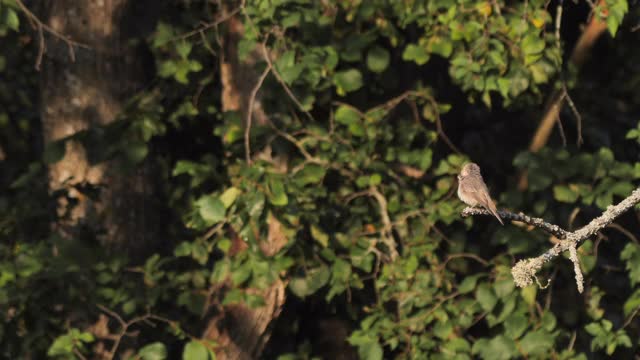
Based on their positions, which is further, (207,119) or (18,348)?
(207,119)

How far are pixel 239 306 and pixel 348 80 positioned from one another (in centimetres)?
128

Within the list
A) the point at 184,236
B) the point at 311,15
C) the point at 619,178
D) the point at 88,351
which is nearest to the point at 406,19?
the point at 311,15

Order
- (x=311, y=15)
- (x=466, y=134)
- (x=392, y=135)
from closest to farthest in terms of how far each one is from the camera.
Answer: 1. (x=311, y=15)
2. (x=392, y=135)
3. (x=466, y=134)

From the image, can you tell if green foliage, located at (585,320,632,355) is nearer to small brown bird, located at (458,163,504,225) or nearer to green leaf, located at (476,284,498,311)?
green leaf, located at (476,284,498,311)

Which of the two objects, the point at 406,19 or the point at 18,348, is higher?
the point at 406,19

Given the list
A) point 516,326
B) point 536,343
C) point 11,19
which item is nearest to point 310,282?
point 516,326

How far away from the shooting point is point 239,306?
5.71 m

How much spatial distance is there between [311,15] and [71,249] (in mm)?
1592

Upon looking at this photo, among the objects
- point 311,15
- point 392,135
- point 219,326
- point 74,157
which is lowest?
point 219,326

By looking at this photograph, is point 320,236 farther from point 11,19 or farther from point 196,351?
point 11,19

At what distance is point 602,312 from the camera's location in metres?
5.76

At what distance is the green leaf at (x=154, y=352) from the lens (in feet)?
17.2

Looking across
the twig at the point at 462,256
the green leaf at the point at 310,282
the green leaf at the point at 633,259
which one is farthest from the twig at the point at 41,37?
the green leaf at the point at 633,259

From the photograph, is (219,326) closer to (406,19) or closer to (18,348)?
(18,348)
